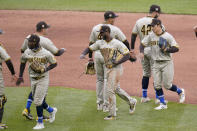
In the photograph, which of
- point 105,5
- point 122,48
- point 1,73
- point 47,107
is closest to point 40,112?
point 47,107

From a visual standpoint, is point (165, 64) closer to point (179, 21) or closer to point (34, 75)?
point (34, 75)

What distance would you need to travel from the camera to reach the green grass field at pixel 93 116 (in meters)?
10.4

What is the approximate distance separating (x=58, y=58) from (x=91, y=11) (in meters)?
7.64

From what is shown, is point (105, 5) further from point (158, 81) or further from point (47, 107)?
point (47, 107)

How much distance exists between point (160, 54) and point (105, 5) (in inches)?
566

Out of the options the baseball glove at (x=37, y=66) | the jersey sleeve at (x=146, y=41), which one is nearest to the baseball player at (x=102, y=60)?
the jersey sleeve at (x=146, y=41)

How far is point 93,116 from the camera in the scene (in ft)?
36.5

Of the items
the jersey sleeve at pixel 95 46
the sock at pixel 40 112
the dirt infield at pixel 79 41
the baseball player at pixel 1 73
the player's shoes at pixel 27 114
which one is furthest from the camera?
the dirt infield at pixel 79 41

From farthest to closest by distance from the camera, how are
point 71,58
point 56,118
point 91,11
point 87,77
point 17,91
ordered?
point 91,11, point 71,58, point 87,77, point 17,91, point 56,118

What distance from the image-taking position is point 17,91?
13.3 metres

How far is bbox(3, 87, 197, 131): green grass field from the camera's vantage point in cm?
1036

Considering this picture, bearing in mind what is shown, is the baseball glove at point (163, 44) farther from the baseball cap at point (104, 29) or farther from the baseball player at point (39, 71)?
the baseball player at point (39, 71)

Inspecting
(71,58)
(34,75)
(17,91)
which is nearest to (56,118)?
(34,75)

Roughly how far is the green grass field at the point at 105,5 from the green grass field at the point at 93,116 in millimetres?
11855
